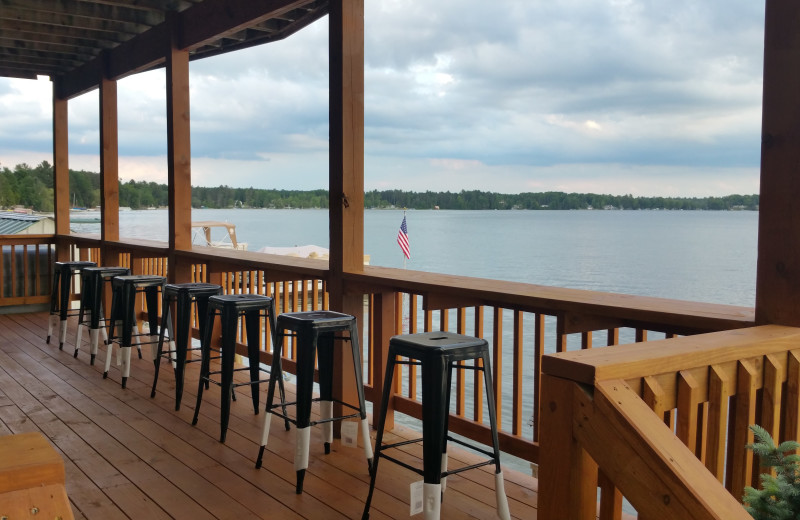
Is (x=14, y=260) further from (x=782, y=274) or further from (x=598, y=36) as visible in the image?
(x=598, y=36)

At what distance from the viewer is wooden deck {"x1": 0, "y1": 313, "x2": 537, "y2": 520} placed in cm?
272

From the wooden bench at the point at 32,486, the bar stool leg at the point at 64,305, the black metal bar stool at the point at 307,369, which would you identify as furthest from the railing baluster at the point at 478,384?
the bar stool leg at the point at 64,305

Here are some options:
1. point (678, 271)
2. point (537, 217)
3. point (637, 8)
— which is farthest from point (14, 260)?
point (537, 217)

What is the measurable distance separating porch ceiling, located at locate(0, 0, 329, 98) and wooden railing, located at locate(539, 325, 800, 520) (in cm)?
321

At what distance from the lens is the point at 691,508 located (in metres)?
1.11

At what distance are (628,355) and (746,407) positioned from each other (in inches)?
20.6

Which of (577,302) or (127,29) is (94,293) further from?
(577,302)

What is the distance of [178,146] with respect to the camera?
213 inches

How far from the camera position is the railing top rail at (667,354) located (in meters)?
1.32

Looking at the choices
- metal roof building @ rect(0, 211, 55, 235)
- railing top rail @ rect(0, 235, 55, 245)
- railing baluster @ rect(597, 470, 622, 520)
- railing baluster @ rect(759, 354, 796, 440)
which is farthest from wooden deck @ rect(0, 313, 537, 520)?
metal roof building @ rect(0, 211, 55, 235)

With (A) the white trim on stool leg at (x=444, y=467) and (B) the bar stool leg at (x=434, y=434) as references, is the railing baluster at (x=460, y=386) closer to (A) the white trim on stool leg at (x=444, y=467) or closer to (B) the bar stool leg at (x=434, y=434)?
(A) the white trim on stool leg at (x=444, y=467)

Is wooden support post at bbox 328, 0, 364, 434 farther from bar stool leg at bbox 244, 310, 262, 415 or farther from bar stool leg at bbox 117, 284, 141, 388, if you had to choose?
bar stool leg at bbox 117, 284, 141, 388

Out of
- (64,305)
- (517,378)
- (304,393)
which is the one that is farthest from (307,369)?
(64,305)

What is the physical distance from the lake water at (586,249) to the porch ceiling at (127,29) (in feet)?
8.89
